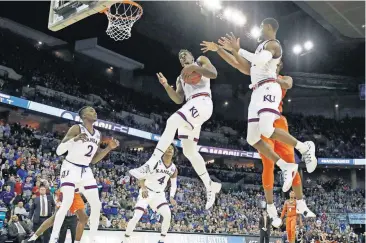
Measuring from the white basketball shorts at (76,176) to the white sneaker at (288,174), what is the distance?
320cm

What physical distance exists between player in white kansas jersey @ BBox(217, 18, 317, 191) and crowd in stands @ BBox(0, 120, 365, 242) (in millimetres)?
5097

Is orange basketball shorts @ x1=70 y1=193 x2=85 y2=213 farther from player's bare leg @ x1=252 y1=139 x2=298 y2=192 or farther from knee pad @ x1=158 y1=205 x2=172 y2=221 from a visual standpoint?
player's bare leg @ x1=252 y1=139 x2=298 y2=192

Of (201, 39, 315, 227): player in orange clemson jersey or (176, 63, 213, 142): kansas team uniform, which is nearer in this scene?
(201, 39, 315, 227): player in orange clemson jersey

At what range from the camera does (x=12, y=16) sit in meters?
27.0

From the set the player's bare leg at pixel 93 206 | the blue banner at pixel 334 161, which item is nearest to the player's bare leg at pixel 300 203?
the player's bare leg at pixel 93 206

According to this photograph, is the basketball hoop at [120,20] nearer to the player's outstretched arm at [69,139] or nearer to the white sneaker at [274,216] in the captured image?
the player's outstretched arm at [69,139]

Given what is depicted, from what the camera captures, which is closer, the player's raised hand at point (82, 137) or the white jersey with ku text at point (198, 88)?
the white jersey with ku text at point (198, 88)

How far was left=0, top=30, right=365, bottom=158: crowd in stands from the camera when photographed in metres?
25.7

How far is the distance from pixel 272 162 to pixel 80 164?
3.14 metres

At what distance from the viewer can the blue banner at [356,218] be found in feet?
93.4

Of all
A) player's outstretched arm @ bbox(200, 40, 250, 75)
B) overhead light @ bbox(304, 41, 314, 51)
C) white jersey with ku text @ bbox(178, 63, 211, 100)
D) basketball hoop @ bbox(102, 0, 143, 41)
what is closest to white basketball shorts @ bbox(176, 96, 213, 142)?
white jersey with ku text @ bbox(178, 63, 211, 100)

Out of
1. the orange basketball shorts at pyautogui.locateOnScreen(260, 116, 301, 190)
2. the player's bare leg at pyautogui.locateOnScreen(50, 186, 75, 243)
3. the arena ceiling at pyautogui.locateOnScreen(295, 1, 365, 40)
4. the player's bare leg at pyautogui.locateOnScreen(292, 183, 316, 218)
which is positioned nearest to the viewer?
the player's bare leg at pyautogui.locateOnScreen(292, 183, 316, 218)

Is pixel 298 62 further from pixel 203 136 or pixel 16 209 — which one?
pixel 16 209

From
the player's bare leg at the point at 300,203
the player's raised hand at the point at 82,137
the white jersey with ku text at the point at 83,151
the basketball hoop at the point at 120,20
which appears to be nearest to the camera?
the player's bare leg at the point at 300,203
